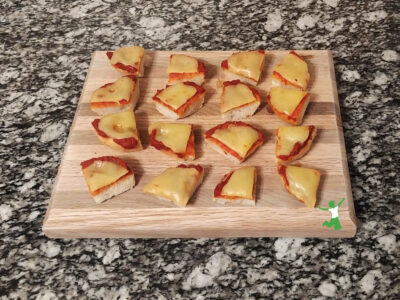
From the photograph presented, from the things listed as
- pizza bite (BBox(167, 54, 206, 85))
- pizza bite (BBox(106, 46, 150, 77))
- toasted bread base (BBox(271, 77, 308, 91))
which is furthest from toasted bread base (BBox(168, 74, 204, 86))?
toasted bread base (BBox(271, 77, 308, 91))

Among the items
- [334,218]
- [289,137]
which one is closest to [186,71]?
[289,137]

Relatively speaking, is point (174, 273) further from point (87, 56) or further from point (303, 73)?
point (87, 56)

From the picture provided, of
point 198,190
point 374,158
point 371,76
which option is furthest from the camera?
point 371,76

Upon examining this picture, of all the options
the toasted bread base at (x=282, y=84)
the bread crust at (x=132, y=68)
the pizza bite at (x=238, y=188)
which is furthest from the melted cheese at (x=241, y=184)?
the bread crust at (x=132, y=68)

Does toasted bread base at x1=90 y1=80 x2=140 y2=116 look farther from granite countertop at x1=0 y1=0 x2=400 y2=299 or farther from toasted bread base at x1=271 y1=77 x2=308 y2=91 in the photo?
toasted bread base at x1=271 y1=77 x2=308 y2=91

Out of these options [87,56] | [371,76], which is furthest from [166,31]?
[371,76]

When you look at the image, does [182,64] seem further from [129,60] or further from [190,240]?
[190,240]
